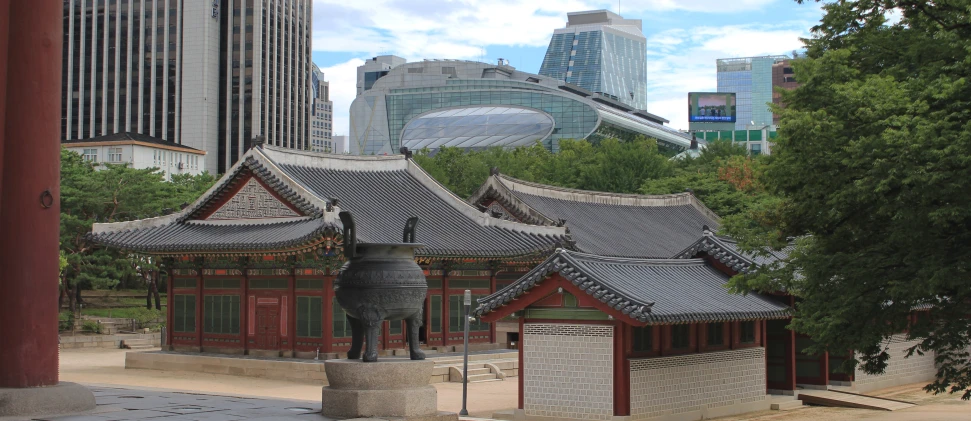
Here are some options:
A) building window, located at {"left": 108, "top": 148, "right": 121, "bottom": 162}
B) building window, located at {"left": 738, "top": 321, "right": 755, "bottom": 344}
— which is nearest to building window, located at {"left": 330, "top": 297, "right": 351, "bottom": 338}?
building window, located at {"left": 738, "top": 321, "right": 755, "bottom": 344}

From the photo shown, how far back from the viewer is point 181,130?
12862 centimetres

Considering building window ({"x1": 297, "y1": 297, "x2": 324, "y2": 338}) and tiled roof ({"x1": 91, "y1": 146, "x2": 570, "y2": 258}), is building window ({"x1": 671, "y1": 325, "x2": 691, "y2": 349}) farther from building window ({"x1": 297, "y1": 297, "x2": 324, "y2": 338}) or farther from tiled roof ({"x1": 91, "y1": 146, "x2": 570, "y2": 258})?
building window ({"x1": 297, "y1": 297, "x2": 324, "y2": 338})

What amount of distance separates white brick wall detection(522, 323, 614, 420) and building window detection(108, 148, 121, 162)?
8588 centimetres

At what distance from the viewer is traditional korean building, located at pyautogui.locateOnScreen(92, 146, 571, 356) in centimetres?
3297

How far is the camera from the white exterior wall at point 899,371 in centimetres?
2981

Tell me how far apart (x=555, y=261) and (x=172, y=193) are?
42.3 m

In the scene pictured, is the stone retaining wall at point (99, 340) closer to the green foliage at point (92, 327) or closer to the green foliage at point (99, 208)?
the green foliage at point (92, 327)

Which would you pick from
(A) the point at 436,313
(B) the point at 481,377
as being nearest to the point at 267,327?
(A) the point at 436,313

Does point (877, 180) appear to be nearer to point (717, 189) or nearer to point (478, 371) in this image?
point (478, 371)

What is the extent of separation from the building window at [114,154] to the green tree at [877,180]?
90.2m

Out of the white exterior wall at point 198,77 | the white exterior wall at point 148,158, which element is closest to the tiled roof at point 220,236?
the white exterior wall at point 148,158

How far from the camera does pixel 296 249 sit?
31672 mm

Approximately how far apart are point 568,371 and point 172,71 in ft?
380

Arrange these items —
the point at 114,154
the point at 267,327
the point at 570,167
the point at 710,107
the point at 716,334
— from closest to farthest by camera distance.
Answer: the point at 716,334 → the point at 267,327 → the point at 570,167 → the point at 114,154 → the point at 710,107
